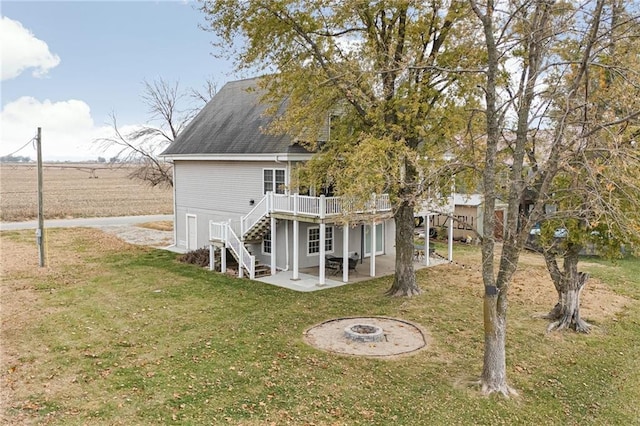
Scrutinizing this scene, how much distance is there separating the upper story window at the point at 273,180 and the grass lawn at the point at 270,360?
170 inches

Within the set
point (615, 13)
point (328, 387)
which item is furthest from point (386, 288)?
point (615, 13)

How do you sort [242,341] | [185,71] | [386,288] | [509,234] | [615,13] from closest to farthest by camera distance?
[615,13] < [509,234] < [242,341] < [386,288] < [185,71]

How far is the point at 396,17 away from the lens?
1528 centimetres

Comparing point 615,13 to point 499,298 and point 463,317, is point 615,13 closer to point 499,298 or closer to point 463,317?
point 499,298

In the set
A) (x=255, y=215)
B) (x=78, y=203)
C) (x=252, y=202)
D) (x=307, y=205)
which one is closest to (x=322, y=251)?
(x=307, y=205)

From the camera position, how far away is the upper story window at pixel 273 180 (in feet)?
66.9

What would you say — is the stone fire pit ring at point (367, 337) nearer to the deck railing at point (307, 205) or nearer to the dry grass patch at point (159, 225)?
the deck railing at point (307, 205)

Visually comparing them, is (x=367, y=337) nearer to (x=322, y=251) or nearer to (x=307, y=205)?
(x=322, y=251)

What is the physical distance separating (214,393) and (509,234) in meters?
6.48

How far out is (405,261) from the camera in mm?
16891

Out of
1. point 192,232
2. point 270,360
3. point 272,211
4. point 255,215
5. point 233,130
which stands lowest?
point 270,360

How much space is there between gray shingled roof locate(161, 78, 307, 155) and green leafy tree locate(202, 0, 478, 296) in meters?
3.57

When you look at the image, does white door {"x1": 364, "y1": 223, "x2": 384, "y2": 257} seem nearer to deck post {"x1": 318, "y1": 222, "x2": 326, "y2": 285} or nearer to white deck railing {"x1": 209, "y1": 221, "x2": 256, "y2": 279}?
deck post {"x1": 318, "y1": 222, "x2": 326, "y2": 285}

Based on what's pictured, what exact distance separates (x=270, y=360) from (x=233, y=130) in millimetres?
14580
